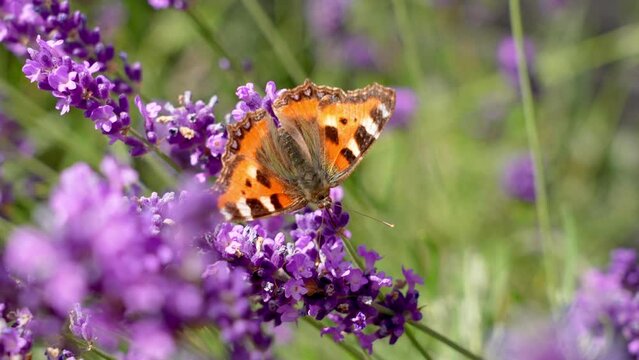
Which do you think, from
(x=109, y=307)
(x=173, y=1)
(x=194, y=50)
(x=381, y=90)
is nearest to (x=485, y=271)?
(x=381, y=90)

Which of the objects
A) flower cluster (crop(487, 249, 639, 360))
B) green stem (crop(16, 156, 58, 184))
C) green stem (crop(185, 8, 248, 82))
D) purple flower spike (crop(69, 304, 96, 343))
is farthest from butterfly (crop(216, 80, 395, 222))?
green stem (crop(16, 156, 58, 184))

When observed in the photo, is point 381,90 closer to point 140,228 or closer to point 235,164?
point 235,164

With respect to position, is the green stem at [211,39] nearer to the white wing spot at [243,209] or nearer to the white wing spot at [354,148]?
the white wing spot at [354,148]

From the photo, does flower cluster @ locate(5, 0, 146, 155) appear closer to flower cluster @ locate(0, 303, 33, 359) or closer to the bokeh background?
flower cluster @ locate(0, 303, 33, 359)

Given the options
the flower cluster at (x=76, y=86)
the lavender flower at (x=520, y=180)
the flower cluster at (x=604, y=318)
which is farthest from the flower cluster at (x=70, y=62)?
the lavender flower at (x=520, y=180)

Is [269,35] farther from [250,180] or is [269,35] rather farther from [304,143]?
[250,180]
